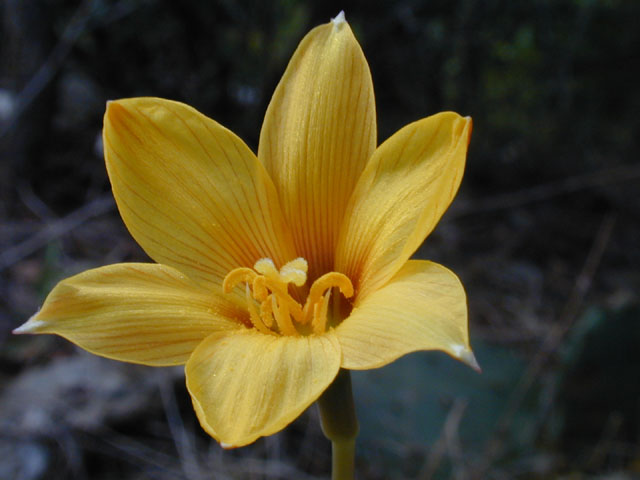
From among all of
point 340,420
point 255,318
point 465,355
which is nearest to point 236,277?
point 255,318

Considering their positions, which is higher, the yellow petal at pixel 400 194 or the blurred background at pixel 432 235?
the yellow petal at pixel 400 194

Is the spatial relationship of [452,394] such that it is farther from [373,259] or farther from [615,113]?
[615,113]

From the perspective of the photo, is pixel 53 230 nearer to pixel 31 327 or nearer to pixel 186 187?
pixel 186 187

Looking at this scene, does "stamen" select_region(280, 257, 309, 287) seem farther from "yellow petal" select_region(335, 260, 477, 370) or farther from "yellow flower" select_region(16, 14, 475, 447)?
"yellow petal" select_region(335, 260, 477, 370)

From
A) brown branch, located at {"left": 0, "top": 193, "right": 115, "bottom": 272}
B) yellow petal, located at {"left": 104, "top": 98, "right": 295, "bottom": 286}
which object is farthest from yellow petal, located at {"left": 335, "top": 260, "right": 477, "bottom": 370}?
brown branch, located at {"left": 0, "top": 193, "right": 115, "bottom": 272}

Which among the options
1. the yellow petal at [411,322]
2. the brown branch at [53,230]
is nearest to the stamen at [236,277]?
the yellow petal at [411,322]

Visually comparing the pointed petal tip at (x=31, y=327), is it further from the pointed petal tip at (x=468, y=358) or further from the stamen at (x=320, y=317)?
the pointed petal tip at (x=468, y=358)

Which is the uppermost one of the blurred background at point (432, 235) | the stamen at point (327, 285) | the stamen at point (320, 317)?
the stamen at point (327, 285)
